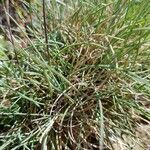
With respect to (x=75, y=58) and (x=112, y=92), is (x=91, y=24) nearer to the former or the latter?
(x=75, y=58)

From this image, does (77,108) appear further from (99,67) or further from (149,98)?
(149,98)

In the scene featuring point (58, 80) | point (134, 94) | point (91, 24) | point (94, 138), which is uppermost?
point (91, 24)

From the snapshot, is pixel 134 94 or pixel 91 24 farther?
pixel 91 24

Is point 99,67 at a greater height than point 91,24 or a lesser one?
lesser

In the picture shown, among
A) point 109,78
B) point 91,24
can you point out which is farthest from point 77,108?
point 91,24

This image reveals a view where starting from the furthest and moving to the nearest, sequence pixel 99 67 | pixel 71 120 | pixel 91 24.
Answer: pixel 91 24
pixel 99 67
pixel 71 120

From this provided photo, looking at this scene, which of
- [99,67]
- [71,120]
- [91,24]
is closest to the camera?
[71,120]
